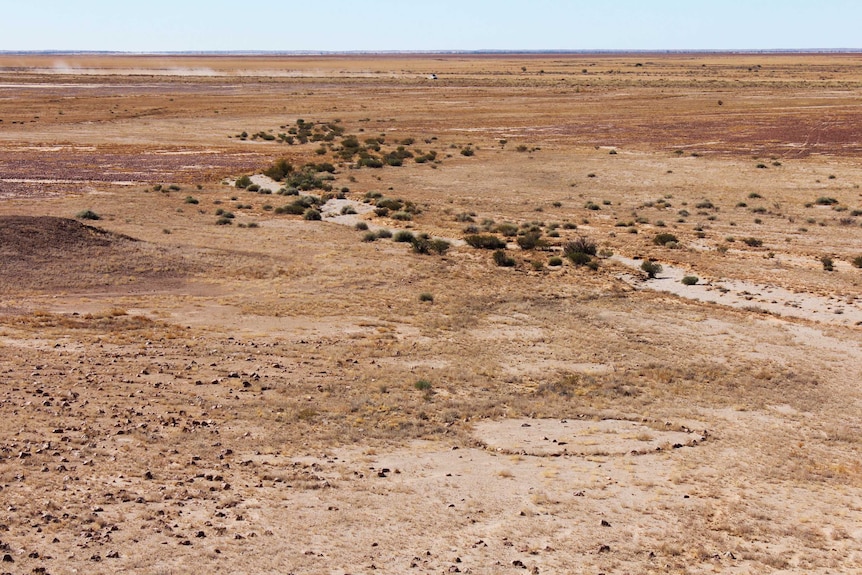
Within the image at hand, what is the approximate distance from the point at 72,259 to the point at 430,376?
12.8 metres

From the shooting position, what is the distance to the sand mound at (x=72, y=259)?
2333cm

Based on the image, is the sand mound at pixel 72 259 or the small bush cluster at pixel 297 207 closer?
the sand mound at pixel 72 259

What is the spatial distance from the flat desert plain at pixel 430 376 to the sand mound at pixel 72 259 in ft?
0.30

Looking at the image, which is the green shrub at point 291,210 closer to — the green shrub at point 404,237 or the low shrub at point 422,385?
the green shrub at point 404,237

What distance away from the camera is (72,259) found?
24969 millimetres

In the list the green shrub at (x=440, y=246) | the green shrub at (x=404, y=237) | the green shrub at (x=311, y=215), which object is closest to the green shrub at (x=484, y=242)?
the green shrub at (x=440, y=246)

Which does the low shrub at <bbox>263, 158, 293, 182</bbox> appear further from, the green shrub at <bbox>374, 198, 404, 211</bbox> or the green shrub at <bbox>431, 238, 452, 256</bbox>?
the green shrub at <bbox>431, 238, 452, 256</bbox>

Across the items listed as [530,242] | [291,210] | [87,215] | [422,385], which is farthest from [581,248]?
[87,215]

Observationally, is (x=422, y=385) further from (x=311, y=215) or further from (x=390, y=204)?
(x=390, y=204)

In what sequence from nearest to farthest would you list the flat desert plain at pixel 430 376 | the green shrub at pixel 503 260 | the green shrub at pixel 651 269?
the flat desert plain at pixel 430 376, the green shrub at pixel 651 269, the green shrub at pixel 503 260

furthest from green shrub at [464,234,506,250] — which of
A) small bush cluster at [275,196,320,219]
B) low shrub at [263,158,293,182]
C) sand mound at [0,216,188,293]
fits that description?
low shrub at [263,158,293,182]

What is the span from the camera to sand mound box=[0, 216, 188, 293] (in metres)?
23.3

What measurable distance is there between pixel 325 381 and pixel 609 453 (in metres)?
5.53

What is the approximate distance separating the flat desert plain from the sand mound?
90mm
